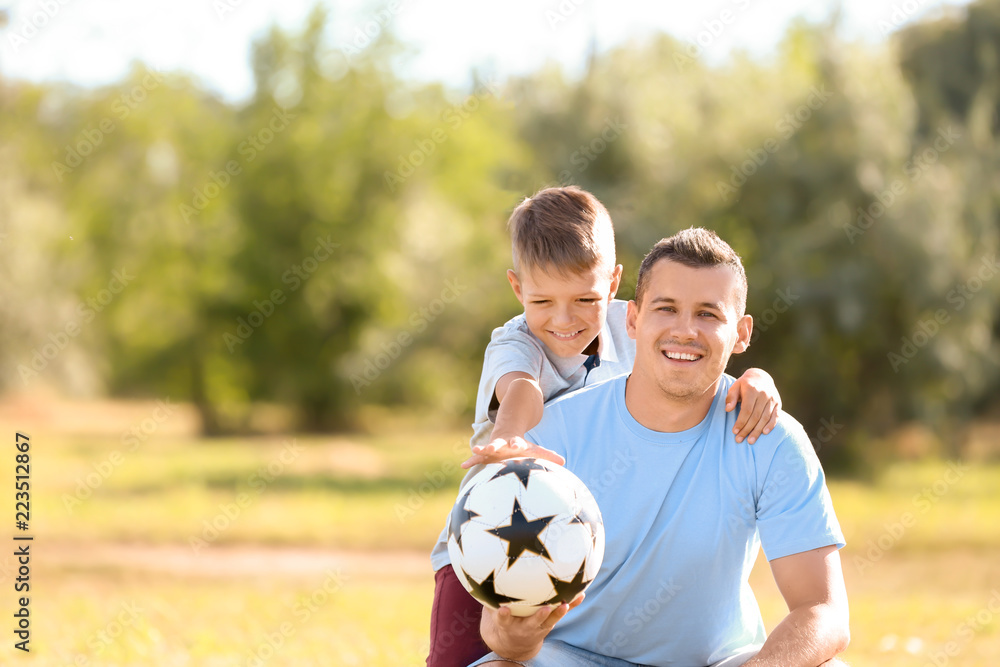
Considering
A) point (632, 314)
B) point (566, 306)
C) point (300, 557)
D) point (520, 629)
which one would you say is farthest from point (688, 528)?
point (300, 557)

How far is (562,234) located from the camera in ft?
11.6

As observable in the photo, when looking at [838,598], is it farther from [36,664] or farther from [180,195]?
[180,195]

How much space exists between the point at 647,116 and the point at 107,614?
1254 centimetres

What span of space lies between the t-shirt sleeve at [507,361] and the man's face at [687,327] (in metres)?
0.53

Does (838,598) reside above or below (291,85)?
below

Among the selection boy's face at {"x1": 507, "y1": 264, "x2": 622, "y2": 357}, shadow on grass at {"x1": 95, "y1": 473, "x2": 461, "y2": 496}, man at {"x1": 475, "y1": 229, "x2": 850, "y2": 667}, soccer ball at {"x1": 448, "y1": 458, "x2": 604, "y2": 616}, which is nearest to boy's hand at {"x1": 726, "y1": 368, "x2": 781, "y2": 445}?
man at {"x1": 475, "y1": 229, "x2": 850, "y2": 667}

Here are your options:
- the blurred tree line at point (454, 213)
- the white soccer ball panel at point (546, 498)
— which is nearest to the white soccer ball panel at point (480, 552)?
the white soccer ball panel at point (546, 498)

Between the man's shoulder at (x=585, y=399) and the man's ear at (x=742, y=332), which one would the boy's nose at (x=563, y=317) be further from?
the man's ear at (x=742, y=332)

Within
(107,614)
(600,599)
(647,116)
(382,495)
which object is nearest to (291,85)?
(647,116)

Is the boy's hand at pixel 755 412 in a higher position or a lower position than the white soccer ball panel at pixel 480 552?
higher

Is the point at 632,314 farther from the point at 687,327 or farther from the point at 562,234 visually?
the point at 562,234

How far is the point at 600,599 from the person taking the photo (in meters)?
3.11

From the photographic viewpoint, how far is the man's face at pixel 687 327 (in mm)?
3053

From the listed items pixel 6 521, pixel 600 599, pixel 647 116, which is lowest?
A: pixel 6 521
